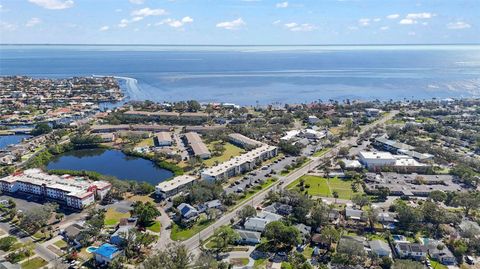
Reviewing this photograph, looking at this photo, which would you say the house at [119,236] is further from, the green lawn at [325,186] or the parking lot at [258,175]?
the green lawn at [325,186]

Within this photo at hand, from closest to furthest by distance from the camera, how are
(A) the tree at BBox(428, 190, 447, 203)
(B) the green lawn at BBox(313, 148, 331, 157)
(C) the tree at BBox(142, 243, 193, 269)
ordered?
(C) the tree at BBox(142, 243, 193, 269)
(A) the tree at BBox(428, 190, 447, 203)
(B) the green lawn at BBox(313, 148, 331, 157)

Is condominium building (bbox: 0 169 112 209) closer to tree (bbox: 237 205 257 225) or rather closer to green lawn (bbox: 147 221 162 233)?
green lawn (bbox: 147 221 162 233)

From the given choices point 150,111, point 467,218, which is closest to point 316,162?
point 467,218

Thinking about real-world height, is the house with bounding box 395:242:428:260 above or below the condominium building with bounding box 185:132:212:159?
below

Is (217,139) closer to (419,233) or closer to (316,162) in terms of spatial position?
(316,162)

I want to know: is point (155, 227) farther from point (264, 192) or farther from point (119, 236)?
point (264, 192)

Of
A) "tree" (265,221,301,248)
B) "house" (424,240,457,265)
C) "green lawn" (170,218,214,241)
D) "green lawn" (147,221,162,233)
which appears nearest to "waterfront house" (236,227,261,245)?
"tree" (265,221,301,248)

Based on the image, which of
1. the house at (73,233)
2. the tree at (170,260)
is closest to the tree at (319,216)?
the tree at (170,260)
